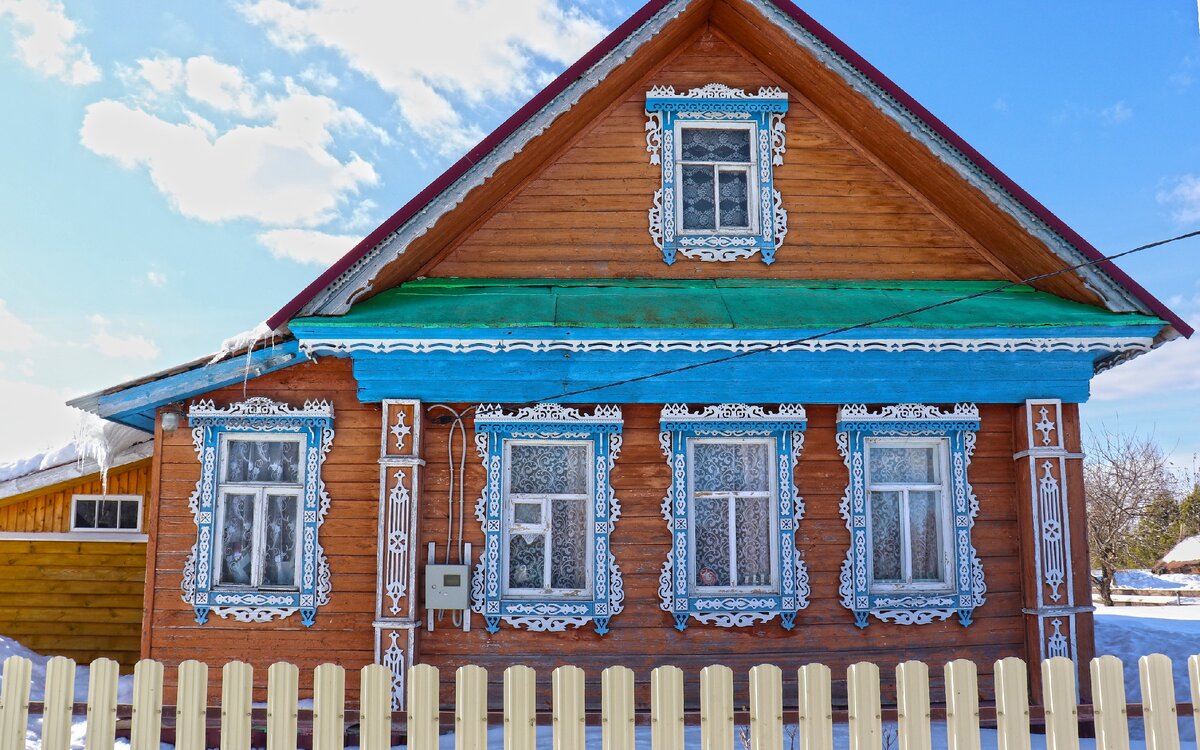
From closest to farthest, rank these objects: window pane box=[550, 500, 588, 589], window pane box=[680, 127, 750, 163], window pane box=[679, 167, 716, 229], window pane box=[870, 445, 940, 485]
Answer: window pane box=[550, 500, 588, 589] → window pane box=[870, 445, 940, 485] → window pane box=[679, 167, 716, 229] → window pane box=[680, 127, 750, 163]

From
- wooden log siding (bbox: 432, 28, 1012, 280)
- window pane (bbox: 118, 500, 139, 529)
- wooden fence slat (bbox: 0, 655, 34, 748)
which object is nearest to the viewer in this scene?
wooden fence slat (bbox: 0, 655, 34, 748)

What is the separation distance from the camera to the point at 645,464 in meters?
7.58

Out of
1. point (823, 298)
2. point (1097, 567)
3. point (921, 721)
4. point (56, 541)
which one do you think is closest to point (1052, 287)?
point (823, 298)

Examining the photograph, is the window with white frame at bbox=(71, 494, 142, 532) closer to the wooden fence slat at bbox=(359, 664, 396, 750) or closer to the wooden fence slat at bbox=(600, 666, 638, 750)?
the wooden fence slat at bbox=(359, 664, 396, 750)

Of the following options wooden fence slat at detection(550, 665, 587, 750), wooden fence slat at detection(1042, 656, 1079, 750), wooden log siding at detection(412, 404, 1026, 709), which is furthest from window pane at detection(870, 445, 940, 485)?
wooden fence slat at detection(550, 665, 587, 750)

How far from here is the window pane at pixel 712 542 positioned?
7.56 meters

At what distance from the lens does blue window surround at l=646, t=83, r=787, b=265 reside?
8039mm

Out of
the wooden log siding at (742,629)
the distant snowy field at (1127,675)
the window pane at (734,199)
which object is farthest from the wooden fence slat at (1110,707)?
the window pane at (734,199)

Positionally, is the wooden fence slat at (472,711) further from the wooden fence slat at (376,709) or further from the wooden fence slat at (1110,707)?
the wooden fence slat at (1110,707)

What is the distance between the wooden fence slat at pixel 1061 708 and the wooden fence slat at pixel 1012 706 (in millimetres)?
101

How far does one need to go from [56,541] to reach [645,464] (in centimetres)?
713

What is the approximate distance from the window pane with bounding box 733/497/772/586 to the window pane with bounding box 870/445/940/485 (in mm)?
1077

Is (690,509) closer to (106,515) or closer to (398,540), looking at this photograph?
(398,540)

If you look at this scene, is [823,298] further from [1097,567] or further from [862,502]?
[1097,567]
